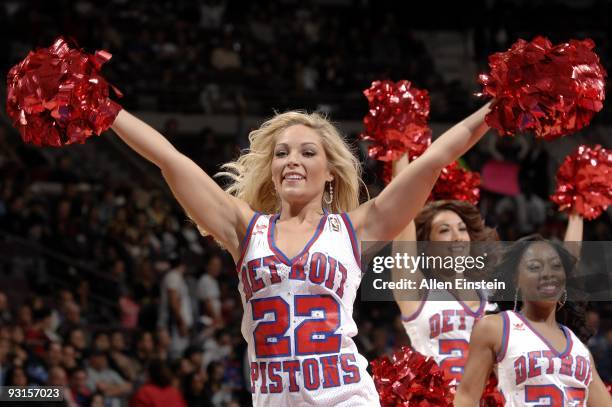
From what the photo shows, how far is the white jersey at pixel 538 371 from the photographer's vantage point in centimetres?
391

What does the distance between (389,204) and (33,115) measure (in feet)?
3.65

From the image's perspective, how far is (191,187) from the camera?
3238 mm

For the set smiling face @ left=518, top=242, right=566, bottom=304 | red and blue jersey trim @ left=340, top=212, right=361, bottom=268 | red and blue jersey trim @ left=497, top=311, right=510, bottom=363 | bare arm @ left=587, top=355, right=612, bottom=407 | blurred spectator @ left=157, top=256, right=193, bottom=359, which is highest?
blurred spectator @ left=157, top=256, right=193, bottom=359

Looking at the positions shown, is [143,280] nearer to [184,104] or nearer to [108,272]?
[108,272]

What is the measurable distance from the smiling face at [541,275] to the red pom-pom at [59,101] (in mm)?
1794

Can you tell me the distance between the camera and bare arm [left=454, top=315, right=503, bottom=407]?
12.8 feet

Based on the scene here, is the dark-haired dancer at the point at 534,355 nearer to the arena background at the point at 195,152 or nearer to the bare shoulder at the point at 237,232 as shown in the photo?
the bare shoulder at the point at 237,232

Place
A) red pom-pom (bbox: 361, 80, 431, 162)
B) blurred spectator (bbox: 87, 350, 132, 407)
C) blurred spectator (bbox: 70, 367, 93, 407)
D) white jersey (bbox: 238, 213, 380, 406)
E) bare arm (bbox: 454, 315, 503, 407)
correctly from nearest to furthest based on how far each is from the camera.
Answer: white jersey (bbox: 238, 213, 380, 406)
bare arm (bbox: 454, 315, 503, 407)
red pom-pom (bbox: 361, 80, 431, 162)
blurred spectator (bbox: 70, 367, 93, 407)
blurred spectator (bbox: 87, 350, 132, 407)

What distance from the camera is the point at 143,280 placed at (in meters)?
9.17

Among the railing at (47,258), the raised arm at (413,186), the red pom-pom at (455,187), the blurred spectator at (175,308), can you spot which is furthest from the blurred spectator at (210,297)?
the raised arm at (413,186)

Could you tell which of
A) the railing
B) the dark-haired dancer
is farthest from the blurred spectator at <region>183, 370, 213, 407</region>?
the dark-haired dancer

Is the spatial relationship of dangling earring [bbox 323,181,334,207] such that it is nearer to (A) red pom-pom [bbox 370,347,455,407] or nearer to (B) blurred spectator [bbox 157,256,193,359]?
(A) red pom-pom [bbox 370,347,455,407]

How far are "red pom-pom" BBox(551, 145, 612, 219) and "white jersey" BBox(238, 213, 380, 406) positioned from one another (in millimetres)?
2058

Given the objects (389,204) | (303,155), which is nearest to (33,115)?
(303,155)
